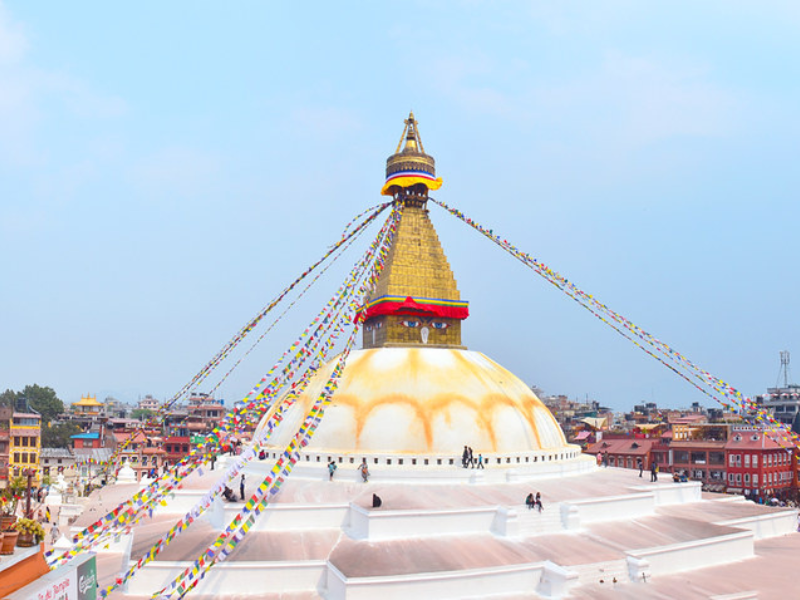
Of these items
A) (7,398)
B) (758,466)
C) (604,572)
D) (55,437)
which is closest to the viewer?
(604,572)

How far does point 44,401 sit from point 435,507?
224ft

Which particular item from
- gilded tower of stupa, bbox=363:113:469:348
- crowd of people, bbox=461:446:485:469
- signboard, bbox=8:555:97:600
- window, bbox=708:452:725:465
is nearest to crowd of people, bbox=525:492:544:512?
crowd of people, bbox=461:446:485:469

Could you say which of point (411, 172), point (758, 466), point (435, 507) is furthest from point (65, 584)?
point (758, 466)

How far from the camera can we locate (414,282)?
21.3 meters

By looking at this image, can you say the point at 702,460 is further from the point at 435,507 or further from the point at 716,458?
the point at 435,507

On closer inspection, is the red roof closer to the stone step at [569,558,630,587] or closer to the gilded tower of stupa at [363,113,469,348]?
the gilded tower of stupa at [363,113,469,348]

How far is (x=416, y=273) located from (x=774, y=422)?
11570 millimetres

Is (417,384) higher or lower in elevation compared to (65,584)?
higher

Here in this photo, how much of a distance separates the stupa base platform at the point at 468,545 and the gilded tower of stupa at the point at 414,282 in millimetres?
5952

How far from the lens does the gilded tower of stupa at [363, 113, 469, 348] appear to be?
68.9 ft

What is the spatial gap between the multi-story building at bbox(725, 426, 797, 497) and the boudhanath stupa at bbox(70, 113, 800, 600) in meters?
19.7

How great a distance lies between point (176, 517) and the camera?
16.3 metres

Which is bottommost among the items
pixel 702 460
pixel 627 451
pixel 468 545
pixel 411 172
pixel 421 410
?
pixel 702 460

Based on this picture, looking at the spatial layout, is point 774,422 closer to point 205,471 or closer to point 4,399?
point 205,471
